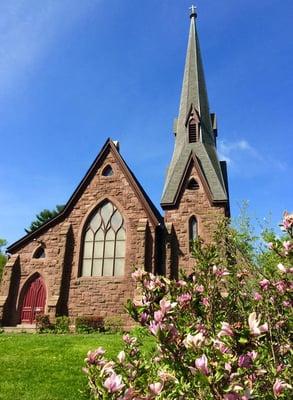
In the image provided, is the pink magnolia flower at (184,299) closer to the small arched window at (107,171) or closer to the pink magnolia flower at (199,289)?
the pink magnolia flower at (199,289)

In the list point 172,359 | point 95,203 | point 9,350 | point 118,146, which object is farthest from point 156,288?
point 118,146

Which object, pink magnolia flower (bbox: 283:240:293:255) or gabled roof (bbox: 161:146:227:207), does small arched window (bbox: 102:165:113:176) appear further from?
pink magnolia flower (bbox: 283:240:293:255)

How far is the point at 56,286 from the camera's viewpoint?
2019 centimetres

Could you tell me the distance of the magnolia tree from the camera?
78.5 inches

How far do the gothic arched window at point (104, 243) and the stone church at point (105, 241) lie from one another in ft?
0.18

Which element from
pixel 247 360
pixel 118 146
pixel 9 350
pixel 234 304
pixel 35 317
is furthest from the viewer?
pixel 118 146

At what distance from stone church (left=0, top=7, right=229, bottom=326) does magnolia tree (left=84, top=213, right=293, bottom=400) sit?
16.3 meters

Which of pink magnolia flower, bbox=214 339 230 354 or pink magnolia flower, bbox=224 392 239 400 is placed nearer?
pink magnolia flower, bbox=224 392 239 400

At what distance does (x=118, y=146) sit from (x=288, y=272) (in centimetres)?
2173

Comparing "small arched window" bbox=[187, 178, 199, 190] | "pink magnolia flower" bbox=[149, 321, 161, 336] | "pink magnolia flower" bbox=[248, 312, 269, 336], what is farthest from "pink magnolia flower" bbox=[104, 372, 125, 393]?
"small arched window" bbox=[187, 178, 199, 190]

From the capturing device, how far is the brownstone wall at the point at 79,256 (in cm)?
1966

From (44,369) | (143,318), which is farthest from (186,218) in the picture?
(143,318)

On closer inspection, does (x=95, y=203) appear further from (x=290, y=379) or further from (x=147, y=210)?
(x=290, y=379)

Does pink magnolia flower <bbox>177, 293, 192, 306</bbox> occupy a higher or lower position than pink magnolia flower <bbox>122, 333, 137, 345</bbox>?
higher
